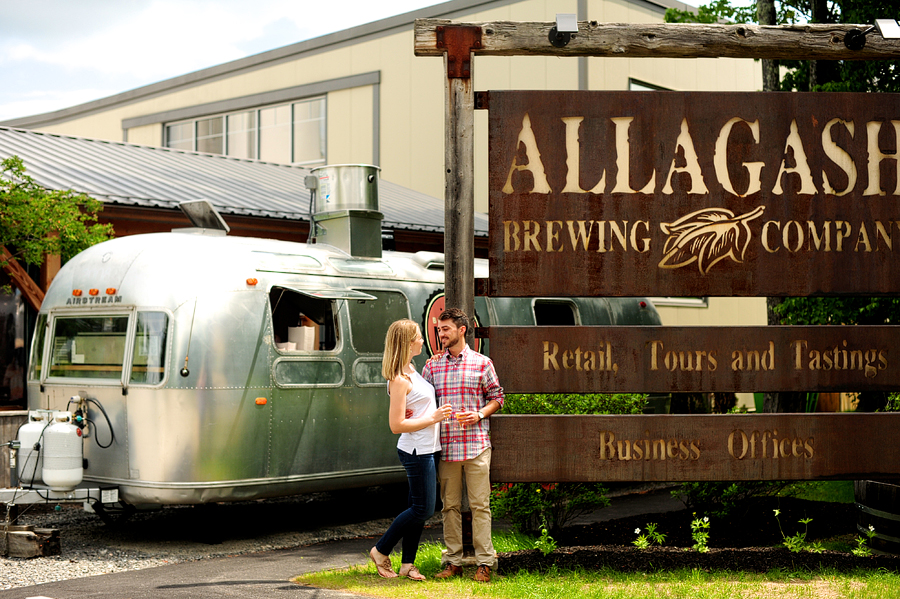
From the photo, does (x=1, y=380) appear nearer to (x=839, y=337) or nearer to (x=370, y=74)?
(x=839, y=337)

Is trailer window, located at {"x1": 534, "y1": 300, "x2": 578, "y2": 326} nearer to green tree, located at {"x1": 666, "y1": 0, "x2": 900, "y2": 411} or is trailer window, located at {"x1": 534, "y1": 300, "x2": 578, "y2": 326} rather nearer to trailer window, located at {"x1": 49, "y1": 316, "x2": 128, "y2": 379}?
green tree, located at {"x1": 666, "y1": 0, "x2": 900, "y2": 411}

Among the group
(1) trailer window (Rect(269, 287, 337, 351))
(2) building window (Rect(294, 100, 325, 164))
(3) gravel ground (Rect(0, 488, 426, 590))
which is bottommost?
(3) gravel ground (Rect(0, 488, 426, 590))

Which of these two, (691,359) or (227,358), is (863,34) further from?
(227,358)

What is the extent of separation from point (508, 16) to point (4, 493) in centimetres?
1437

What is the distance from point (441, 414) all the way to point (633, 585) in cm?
163

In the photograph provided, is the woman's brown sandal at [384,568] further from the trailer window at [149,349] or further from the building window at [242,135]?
the building window at [242,135]

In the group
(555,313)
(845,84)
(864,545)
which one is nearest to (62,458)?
(555,313)

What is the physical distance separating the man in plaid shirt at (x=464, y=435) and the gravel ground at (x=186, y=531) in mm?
2718

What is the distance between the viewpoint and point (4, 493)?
833cm

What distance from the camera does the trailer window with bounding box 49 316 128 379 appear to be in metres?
8.90

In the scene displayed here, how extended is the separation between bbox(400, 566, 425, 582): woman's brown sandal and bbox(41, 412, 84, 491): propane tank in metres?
3.30

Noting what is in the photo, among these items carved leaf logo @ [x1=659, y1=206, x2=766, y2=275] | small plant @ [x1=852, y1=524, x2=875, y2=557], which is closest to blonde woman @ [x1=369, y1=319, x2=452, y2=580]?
carved leaf logo @ [x1=659, y1=206, x2=766, y2=275]

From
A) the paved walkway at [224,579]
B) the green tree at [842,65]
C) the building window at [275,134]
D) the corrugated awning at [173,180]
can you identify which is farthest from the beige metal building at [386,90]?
the paved walkway at [224,579]

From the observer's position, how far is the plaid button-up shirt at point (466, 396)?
661 centimetres
